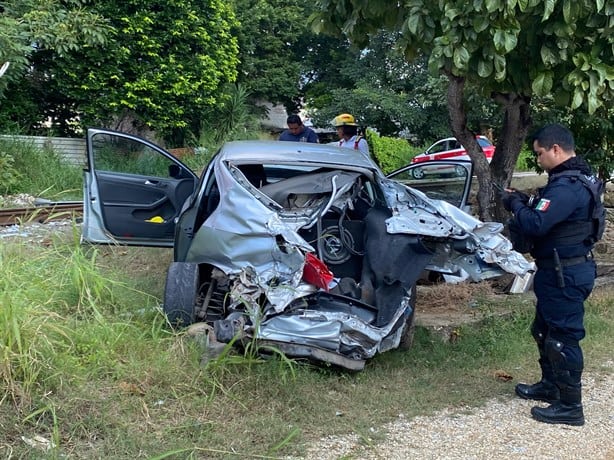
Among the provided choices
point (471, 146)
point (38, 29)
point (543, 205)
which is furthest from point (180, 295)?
point (38, 29)

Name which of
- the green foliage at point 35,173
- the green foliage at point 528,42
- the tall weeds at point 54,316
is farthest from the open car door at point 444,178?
the green foliage at point 35,173

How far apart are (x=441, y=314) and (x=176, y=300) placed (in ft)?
8.57

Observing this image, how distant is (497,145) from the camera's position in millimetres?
7012

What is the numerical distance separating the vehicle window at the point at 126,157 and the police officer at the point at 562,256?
12.8 ft

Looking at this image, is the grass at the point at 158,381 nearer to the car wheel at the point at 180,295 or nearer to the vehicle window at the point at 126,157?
the car wheel at the point at 180,295

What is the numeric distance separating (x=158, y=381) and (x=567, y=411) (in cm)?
256

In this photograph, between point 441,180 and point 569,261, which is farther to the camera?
point 441,180

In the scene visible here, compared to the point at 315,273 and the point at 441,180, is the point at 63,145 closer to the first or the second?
the point at 441,180

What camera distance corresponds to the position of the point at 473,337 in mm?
5562

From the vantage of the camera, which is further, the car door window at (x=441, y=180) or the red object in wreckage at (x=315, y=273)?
the car door window at (x=441, y=180)

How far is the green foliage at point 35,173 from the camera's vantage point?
41.2ft

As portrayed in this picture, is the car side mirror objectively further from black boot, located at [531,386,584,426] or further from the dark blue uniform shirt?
black boot, located at [531,386,584,426]

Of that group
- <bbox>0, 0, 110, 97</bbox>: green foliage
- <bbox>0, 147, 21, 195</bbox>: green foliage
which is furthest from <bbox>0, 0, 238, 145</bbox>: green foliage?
<bbox>0, 147, 21, 195</bbox>: green foliage

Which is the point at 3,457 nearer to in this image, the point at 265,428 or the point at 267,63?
the point at 265,428
